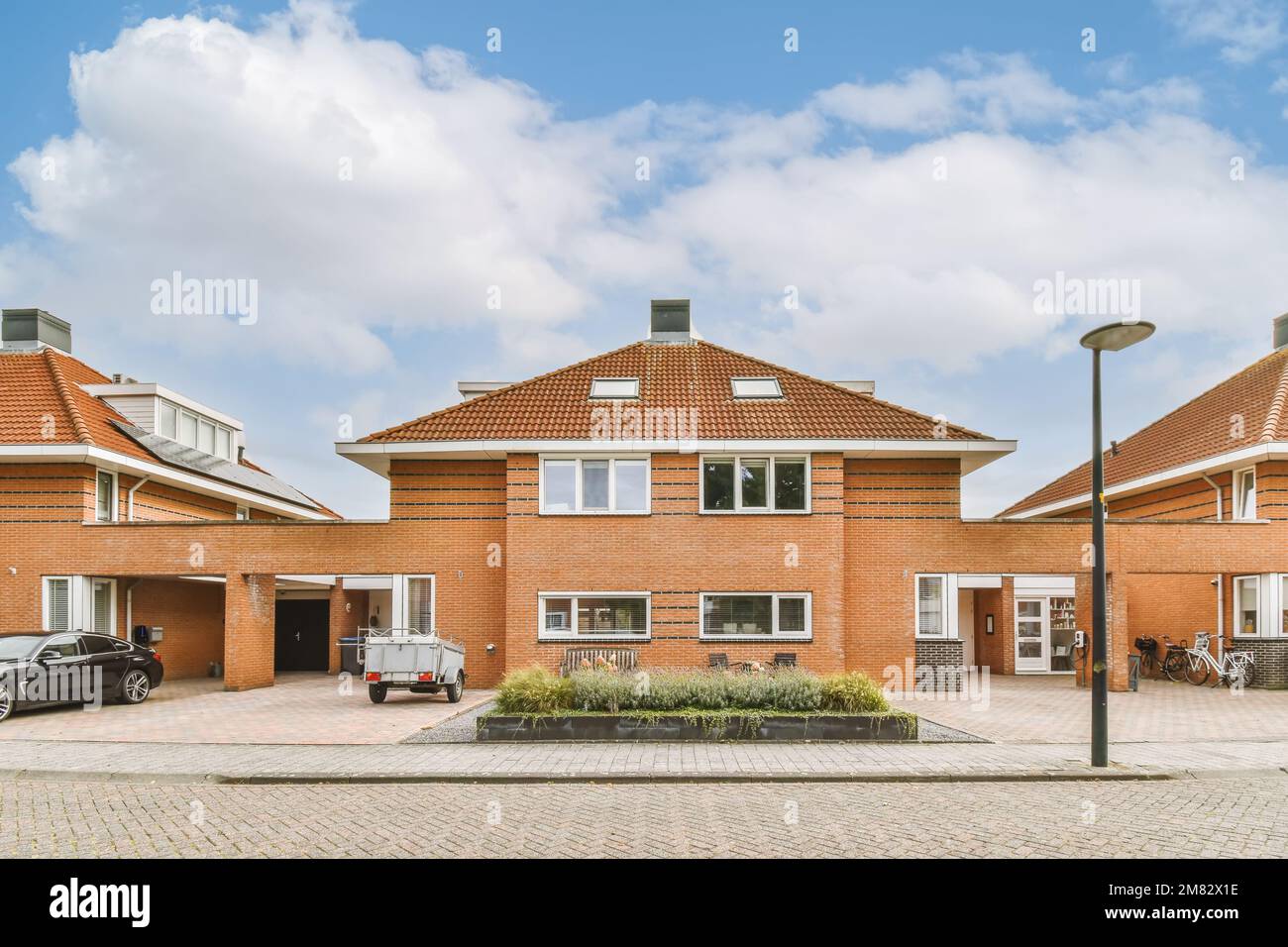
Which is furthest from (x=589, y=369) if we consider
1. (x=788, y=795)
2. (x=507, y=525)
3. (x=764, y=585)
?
(x=788, y=795)

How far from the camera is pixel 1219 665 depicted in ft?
69.8

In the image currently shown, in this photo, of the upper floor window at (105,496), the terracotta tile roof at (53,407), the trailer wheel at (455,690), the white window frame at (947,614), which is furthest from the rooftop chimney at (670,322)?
the upper floor window at (105,496)

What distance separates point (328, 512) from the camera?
34.6m

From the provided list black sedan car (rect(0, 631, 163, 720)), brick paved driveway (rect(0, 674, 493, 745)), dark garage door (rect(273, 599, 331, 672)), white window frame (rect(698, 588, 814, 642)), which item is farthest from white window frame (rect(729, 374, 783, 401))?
dark garage door (rect(273, 599, 331, 672))

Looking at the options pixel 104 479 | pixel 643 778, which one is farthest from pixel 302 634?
→ pixel 643 778

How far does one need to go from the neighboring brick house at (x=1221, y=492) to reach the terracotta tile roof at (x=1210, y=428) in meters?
0.04

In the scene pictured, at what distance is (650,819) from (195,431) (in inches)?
868

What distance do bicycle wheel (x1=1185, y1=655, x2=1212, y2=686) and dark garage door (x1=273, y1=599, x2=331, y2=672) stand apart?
21.9m

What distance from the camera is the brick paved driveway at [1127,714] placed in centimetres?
1332

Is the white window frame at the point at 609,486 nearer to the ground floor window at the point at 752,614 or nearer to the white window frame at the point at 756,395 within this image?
the ground floor window at the point at 752,614

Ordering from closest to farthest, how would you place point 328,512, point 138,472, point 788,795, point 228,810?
1. point 228,810
2. point 788,795
3. point 138,472
4. point 328,512

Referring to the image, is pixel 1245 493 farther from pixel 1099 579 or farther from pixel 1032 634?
pixel 1099 579
